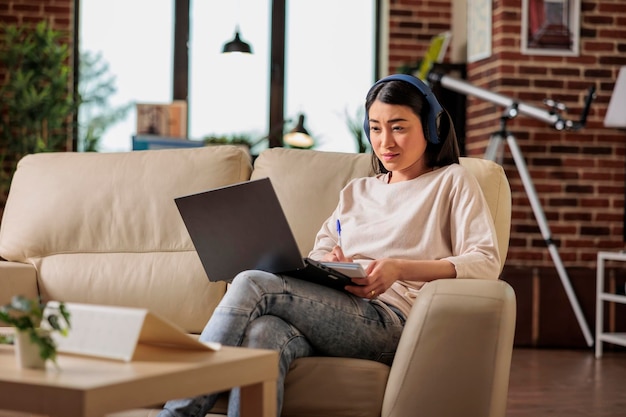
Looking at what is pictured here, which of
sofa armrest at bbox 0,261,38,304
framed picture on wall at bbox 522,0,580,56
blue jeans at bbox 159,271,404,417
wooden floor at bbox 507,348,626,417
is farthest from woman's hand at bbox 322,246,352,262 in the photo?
framed picture on wall at bbox 522,0,580,56

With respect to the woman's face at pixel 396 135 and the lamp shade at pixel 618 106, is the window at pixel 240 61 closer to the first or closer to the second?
the lamp shade at pixel 618 106

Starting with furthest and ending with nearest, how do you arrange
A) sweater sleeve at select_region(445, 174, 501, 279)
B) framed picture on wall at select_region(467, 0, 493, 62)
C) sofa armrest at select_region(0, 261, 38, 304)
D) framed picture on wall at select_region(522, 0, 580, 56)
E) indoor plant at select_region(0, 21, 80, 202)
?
indoor plant at select_region(0, 21, 80, 202) → framed picture on wall at select_region(467, 0, 493, 62) → framed picture on wall at select_region(522, 0, 580, 56) → sofa armrest at select_region(0, 261, 38, 304) → sweater sleeve at select_region(445, 174, 501, 279)

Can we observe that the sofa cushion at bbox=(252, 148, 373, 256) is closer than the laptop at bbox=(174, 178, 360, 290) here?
No

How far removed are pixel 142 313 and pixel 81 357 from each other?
150 millimetres

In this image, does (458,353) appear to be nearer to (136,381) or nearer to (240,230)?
(240,230)

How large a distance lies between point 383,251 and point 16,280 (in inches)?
43.9

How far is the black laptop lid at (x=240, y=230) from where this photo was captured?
196cm

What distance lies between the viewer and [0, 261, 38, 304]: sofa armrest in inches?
106

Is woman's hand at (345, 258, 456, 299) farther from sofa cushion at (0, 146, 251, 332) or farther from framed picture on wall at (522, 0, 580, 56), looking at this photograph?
framed picture on wall at (522, 0, 580, 56)

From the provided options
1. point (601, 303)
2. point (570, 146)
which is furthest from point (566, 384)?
point (570, 146)

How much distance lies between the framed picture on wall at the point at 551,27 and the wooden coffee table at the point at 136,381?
4.06 meters

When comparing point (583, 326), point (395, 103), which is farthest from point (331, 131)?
point (395, 103)

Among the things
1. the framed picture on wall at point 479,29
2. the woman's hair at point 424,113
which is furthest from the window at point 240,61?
the woman's hair at point 424,113

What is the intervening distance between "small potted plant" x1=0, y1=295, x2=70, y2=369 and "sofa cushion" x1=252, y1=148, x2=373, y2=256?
1295mm
